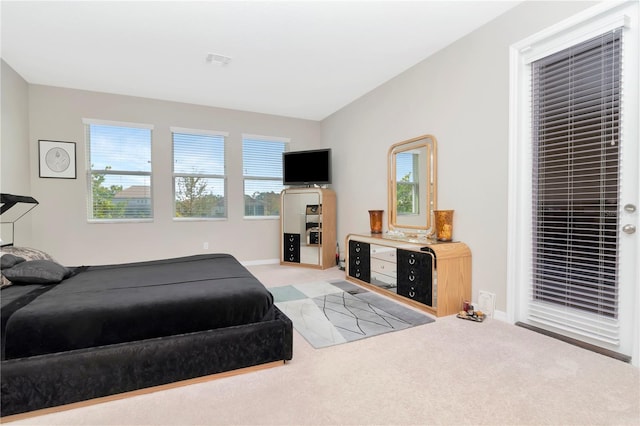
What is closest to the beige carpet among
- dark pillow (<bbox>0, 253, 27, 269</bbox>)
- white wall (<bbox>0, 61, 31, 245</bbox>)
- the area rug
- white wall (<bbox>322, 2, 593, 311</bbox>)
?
A: the area rug

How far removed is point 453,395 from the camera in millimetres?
1744

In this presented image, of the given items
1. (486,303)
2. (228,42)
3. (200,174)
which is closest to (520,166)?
(486,303)

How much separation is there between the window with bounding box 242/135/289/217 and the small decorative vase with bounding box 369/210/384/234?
210 centimetres

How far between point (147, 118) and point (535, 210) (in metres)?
5.15

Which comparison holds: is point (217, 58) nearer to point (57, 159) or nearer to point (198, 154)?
point (198, 154)

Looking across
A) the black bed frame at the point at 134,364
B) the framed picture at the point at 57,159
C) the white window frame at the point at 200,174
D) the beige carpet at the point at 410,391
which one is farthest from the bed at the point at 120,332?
the white window frame at the point at 200,174

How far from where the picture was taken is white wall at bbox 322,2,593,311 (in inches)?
110

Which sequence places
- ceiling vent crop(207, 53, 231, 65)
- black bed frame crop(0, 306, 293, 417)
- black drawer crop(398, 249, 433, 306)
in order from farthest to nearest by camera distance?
1. ceiling vent crop(207, 53, 231, 65)
2. black drawer crop(398, 249, 433, 306)
3. black bed frame crop(0, 306, 293, 417)

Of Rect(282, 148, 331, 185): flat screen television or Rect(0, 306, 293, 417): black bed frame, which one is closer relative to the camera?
Rect(0, 306, 293, 417): black bed frame

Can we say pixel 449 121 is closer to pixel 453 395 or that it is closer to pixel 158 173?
pixel 453 395

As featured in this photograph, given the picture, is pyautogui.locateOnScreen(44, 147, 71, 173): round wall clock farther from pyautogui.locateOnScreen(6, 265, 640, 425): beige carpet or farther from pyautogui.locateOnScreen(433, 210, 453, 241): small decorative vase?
pyautogui.locateOnScreen(433, 210, 453, 241): small decorative vase

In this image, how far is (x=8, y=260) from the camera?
7.15 ft

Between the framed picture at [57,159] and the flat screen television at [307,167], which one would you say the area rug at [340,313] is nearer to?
the flat screen television at [307,167]

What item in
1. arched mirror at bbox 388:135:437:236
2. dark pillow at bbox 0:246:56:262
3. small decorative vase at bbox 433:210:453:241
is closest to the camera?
dark pillow at bbox 0:246:56:262
